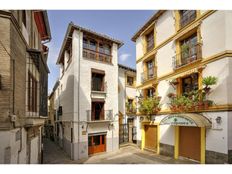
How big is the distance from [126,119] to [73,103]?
3.64 m

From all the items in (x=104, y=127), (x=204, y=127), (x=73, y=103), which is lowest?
(x=104, y=127)

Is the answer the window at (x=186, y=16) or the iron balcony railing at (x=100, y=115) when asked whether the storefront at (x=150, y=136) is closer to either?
the iron balcony railing at (x=100, y=115)

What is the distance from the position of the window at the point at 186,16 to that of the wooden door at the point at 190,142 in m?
3.16

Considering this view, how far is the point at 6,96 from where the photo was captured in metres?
2.56

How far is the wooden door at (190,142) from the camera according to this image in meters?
4.74

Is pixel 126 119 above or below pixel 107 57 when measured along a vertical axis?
below

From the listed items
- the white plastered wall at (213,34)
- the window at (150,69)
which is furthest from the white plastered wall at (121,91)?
the white plastered wall at (213,34)

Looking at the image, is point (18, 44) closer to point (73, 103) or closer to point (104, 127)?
point (73, 103)

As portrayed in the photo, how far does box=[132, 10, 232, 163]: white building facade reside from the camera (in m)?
3.94

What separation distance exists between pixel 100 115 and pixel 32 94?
3.99m

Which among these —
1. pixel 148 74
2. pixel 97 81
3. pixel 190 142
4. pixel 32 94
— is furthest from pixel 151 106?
pixel 32 94
